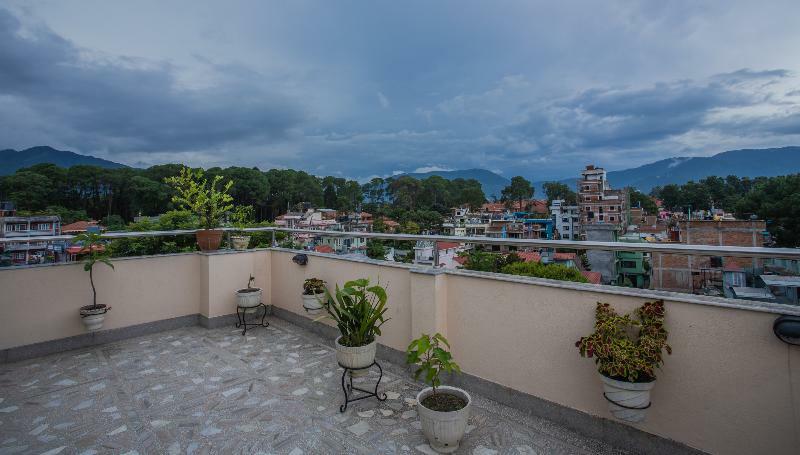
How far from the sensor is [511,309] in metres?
2.59

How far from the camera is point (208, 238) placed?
4758 millimetres

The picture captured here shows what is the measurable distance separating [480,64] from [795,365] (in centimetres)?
1075

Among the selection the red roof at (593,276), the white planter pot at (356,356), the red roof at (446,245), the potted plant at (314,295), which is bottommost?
the white planter pot at (356,356)

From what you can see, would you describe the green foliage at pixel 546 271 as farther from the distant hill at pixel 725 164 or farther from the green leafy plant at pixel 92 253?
the distant hill at pixel 725 164

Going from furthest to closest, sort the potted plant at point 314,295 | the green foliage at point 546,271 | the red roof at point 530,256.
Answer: the potted plant at point 314,295 < the red roof at point 530,256 < the green foliage at point 546,271

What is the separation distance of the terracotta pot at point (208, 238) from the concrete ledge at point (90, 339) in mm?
897

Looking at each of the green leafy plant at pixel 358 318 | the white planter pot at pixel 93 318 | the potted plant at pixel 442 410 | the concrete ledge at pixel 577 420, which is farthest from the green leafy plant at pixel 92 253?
the potted plant at pixel 442 410

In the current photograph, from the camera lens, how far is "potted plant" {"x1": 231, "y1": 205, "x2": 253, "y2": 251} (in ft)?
16.2

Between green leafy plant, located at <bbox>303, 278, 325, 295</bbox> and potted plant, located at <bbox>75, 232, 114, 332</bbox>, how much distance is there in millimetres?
2075

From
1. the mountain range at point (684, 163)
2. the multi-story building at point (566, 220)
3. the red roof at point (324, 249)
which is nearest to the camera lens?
the multi-story building at point (566, 220)

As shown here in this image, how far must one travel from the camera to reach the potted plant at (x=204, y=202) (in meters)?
4.72

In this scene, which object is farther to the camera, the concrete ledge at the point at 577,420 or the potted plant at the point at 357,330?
the potted plant at the point at 357,330

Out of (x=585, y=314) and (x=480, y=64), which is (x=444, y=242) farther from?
(x=480, y=64)

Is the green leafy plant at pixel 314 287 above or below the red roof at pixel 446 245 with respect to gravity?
below
